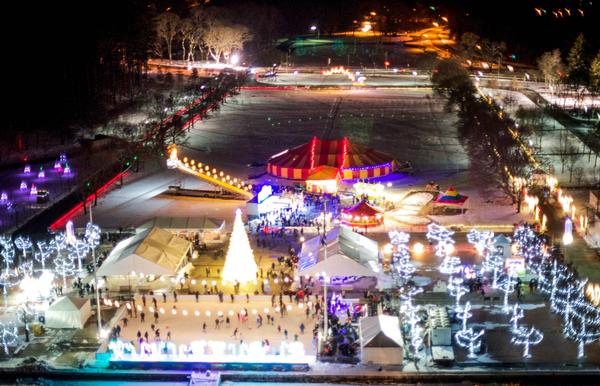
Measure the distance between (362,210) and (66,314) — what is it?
1363 centimetres

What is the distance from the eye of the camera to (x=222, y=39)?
303ft

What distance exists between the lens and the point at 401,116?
2463 inches

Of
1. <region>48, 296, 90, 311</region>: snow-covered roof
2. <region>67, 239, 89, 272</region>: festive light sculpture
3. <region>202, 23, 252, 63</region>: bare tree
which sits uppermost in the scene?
<region>202, 23, 252, 63</region>: bare tree

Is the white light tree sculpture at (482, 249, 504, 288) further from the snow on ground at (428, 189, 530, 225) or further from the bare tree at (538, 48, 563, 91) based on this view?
the bare tree at (538, 48, 563, 91)

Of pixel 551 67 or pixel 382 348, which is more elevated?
pixel 551 67

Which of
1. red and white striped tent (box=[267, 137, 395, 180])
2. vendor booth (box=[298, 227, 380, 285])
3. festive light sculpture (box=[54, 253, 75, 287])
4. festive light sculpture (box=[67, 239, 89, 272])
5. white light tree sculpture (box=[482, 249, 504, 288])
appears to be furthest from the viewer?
red and white striped tent (box=[267, 137, 395, 180])

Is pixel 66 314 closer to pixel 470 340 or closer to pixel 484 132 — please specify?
pixel 470 340

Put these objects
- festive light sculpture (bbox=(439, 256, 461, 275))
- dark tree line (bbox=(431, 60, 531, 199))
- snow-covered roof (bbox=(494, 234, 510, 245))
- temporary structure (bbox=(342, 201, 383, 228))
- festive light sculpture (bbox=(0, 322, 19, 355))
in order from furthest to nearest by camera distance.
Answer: dark tree line (bbox=(431, 60, 531, 199))
temporary structure (bbox=(342, 201, 383, 228))
snow-covered roof (bbox=(494, 234, 510, 245))
festive light sculpture (bbox=(439, 256, 461, 275))
festive light sculpture (bbox=(0, 322, 19, 355))

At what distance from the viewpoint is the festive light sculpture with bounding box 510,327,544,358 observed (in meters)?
25.2

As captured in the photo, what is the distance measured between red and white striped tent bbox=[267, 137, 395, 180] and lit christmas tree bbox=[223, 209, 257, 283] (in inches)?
455

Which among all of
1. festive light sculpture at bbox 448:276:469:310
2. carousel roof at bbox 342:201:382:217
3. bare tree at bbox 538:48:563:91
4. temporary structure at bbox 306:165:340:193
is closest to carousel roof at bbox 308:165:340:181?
temporary structure at bbox 306:165:340:193

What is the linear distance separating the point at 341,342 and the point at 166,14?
74.8 meters

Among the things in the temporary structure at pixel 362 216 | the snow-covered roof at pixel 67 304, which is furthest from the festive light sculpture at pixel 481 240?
Answer: the snow-covered roof at pixel 67 304

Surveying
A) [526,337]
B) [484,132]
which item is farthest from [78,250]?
[484,132]
